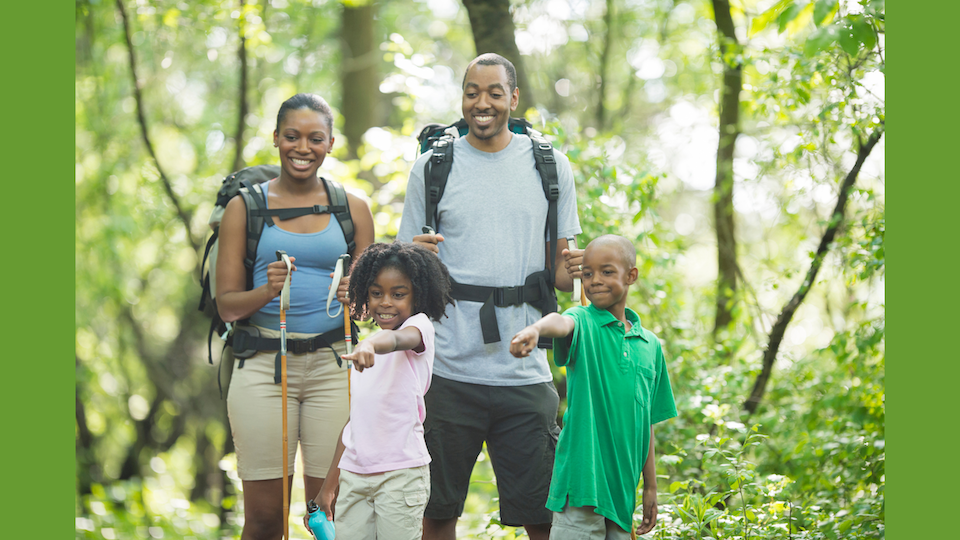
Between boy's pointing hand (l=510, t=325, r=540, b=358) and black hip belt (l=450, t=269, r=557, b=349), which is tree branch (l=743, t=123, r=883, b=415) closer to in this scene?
black hip belt (l=450, t=269, r=557, b=349)

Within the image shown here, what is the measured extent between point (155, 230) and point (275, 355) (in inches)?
368

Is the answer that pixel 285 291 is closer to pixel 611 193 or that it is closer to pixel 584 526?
pixel 584 526

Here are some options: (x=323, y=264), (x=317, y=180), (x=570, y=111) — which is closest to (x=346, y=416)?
(x=323, y=264)

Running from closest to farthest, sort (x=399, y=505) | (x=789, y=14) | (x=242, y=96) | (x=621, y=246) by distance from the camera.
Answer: (x=399, y=505) → (x=621, y=246) → (x=789, y=14) → (x=242, y=96)

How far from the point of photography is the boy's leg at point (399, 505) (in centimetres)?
277

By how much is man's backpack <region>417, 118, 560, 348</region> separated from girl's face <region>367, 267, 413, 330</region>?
1.08 ft

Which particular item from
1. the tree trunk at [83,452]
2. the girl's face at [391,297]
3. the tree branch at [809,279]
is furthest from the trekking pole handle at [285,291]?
the tree trunk at [83,452]

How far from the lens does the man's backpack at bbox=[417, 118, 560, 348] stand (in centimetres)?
317

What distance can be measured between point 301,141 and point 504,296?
1.21 metres

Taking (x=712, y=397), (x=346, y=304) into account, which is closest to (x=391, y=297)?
(x=346, y=304)

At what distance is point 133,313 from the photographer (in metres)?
13.2

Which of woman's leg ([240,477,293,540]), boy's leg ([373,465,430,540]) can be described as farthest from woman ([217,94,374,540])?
boy's leg ([373,465,430,540])

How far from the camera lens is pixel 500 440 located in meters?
3.27

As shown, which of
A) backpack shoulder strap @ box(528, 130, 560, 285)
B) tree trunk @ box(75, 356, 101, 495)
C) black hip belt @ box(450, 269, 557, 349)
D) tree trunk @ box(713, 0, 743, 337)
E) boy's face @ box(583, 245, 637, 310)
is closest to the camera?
boy's face @ box(583, 245, 637, 310)
